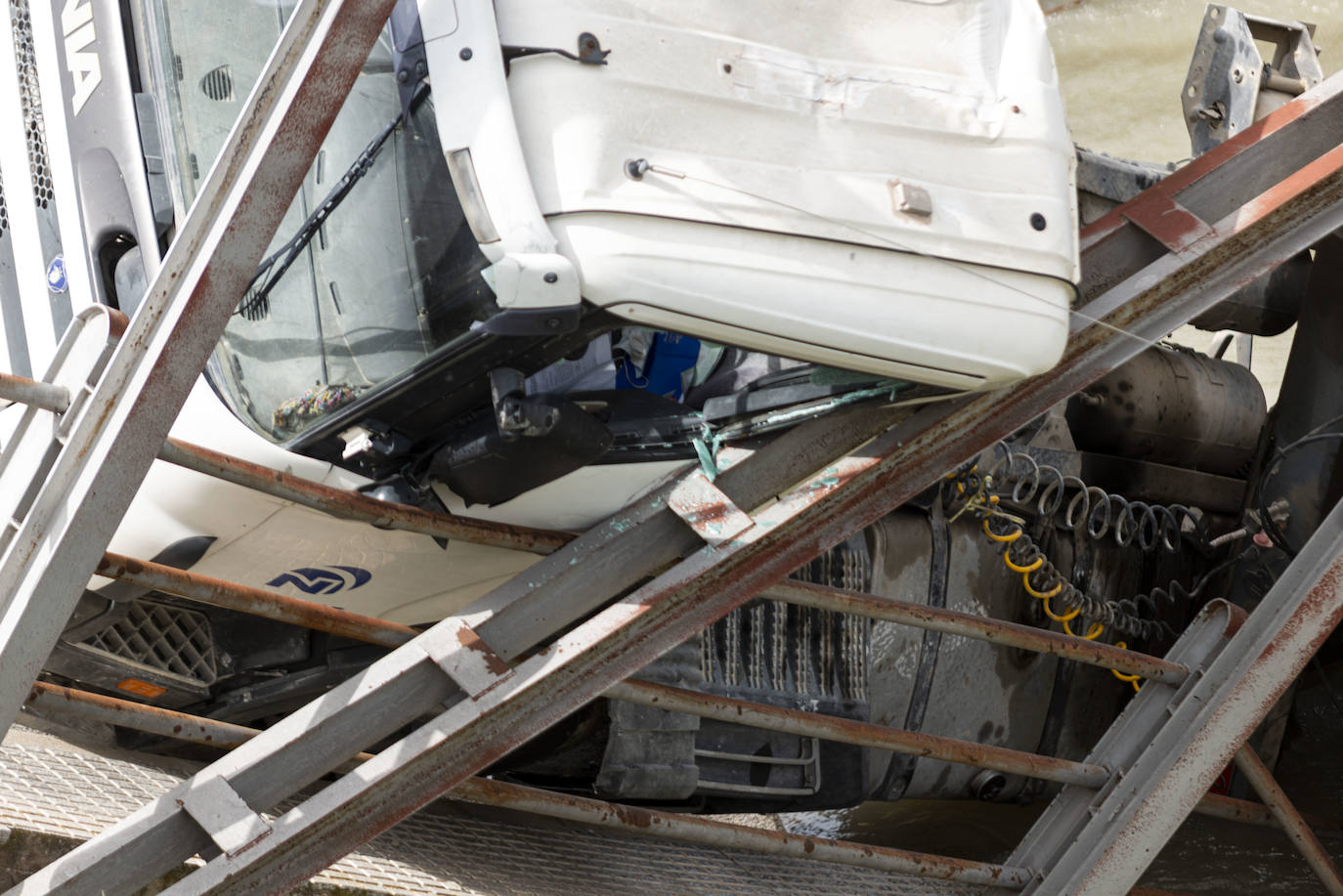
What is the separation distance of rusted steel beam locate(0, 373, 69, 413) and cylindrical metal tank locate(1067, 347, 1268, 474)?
314 centimetres

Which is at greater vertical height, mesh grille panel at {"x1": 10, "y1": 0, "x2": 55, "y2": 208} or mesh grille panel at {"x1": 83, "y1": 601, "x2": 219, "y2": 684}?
mesh grille panel at {"x1": 10, "y1": 0, "x2": 55, "y2": 208}

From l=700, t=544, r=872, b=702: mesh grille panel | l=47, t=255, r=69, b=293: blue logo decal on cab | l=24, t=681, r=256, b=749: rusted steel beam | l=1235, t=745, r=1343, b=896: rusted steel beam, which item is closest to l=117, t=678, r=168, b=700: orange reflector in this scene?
l=24, t=681, r=256, b=749: rusted steel beam

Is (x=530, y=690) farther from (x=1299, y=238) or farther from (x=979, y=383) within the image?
(x=1299, y=238)

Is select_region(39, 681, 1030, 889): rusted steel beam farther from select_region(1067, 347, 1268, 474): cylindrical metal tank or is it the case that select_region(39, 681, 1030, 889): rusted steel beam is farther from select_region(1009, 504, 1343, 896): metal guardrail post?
select_region(1067, 347, 1268, 474): cylindrical metal tank

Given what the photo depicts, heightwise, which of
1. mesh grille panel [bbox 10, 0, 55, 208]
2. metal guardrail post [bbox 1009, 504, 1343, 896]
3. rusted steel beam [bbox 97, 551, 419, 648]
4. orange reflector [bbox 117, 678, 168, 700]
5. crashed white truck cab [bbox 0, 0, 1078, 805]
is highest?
mesh grille panel [bbox 10, 0, 55, 208]

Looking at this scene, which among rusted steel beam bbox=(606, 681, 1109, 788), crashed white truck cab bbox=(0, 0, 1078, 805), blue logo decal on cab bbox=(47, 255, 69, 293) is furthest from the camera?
rusted steel beam bbox=(606, 681, 1109, 788)

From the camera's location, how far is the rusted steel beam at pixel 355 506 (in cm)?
225

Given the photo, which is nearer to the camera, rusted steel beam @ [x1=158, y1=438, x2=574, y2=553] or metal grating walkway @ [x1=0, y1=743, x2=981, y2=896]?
rusted steel beam @ [x1=158, y1=438, x2=574, y2=553]

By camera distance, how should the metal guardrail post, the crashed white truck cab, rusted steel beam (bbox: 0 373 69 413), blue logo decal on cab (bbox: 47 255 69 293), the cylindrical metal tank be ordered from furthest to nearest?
1. the cylindrical metal tank
2. the metal guardrail post
3. blue logo decal on cab (bbox: 47 255 69 293)
4. the crashed white truck cab
5. rusted steel beam (bbox: 0 373 69 413)

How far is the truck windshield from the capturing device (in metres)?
2.32

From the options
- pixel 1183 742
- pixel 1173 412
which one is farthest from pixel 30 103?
pixel 1173 412

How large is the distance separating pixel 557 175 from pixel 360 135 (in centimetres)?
53

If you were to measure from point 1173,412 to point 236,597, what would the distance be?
3031 millimetres

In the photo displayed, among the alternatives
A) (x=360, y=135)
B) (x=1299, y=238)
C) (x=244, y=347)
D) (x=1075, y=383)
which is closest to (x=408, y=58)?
(x=360, y=135)
